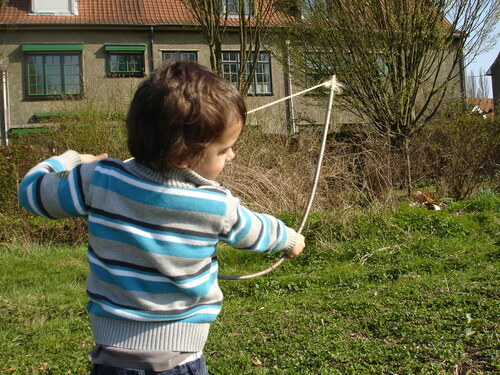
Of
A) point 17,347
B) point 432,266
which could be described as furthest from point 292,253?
point 432,266

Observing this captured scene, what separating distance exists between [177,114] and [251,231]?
41 centimetres

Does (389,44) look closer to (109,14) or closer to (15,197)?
(15,197)

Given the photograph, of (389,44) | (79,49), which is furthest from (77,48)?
(389,44)

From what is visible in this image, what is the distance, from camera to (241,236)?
1577 mm

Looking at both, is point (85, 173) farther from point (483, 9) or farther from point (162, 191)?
point (483, 9)

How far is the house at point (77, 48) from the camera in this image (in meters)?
19.6

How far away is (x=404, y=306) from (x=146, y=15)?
1941cm

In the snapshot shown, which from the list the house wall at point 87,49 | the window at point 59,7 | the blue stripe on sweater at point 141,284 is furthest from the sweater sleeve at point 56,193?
the window at point 59,7

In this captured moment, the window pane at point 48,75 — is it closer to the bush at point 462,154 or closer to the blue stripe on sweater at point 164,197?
the bush at point 462,154

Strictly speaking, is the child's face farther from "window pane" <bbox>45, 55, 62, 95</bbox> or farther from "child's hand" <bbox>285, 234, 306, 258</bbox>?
"window pane" <bbox>45, 55, 62, 95</bbox>

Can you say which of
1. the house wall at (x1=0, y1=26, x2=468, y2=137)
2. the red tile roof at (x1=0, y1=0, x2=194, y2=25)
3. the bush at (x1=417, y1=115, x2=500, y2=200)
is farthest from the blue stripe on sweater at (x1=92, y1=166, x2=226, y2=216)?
the red tile roof at (x1=0, y1=0, x2=194, y2=25)

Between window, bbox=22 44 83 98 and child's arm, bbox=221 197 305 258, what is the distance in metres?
19.4

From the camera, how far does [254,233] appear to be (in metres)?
1.61

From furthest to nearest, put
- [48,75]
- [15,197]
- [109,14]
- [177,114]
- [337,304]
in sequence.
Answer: [109,14]
[48,75]
[15,197]
[337,304]
[177,114]
